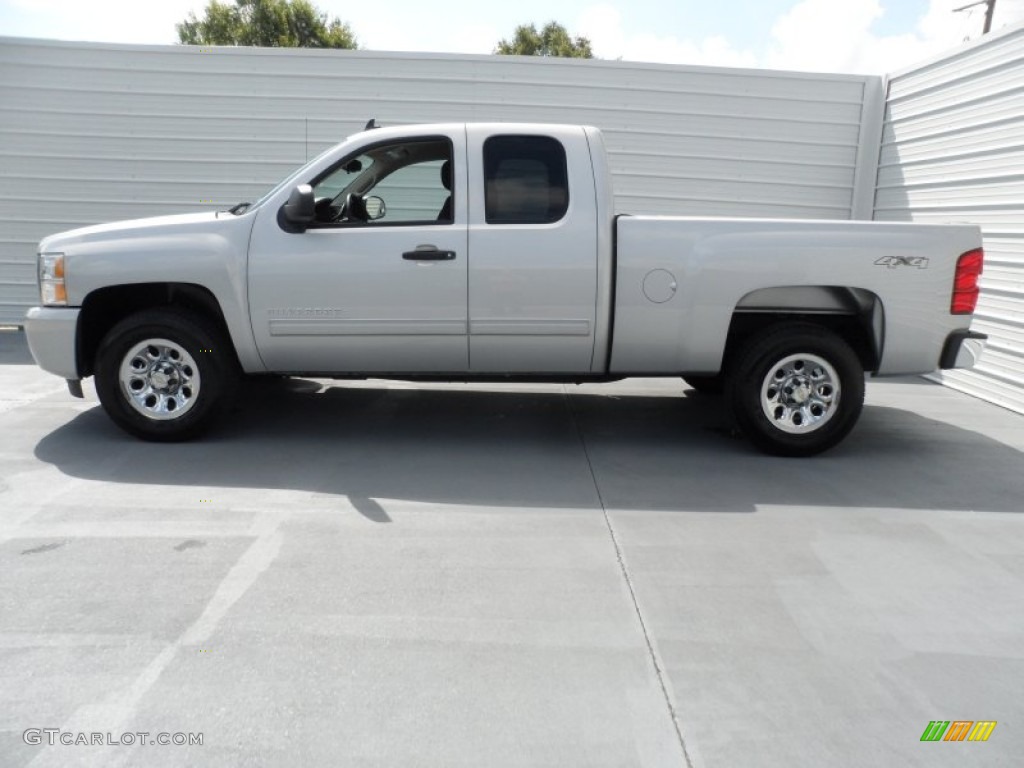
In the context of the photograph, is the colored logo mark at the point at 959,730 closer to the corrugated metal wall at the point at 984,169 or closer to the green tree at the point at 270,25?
Answer: the corrugated metal wall at the point at 984,169

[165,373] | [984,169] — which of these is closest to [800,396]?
[984,169]

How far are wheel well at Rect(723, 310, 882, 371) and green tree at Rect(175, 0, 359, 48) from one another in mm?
36527

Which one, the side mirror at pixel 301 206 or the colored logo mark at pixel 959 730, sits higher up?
the side mirror at pixel 301 206

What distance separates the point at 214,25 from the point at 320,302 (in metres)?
39.5

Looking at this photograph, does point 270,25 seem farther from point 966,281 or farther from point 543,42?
point 966,281

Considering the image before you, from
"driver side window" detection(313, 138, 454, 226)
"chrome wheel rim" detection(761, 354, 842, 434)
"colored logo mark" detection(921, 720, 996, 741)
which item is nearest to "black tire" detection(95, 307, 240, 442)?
"driver side window" detection(313, 138, 454, 226)

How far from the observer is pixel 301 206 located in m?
5.42

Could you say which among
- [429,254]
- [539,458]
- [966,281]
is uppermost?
[429,254]

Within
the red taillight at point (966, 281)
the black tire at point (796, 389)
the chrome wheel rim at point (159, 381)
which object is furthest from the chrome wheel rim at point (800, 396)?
the chrome wheel rim at point (159, 381)

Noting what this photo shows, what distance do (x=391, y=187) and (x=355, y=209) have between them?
337 millimetres

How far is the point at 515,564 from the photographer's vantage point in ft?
13.4

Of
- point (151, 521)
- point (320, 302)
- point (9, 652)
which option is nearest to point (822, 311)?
point (320, 302)
